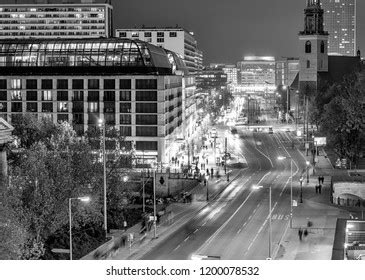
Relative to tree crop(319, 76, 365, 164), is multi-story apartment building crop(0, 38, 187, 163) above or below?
above

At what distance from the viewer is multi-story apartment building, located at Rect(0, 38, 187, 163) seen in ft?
371

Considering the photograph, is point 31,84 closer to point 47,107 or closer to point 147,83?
point 47,107

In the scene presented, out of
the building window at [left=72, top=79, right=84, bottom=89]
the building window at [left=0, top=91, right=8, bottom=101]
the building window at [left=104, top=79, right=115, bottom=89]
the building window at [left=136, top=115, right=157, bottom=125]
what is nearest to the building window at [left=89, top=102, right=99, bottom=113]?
the building window at [left=104, top=79, right=115, bottom=89]

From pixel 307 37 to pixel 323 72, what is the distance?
40.6 ft

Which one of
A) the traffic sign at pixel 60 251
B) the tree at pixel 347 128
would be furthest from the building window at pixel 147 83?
the traffic sign at pixel 60 251

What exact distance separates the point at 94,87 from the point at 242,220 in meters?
50.8

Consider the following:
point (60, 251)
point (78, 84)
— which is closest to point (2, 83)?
point (78, 84)

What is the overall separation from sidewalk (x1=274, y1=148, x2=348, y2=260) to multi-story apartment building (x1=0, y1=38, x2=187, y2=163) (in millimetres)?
27324

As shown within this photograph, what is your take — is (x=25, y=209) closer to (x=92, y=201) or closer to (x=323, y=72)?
(x=92, y=201)

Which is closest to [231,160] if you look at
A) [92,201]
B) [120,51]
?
[120,51]

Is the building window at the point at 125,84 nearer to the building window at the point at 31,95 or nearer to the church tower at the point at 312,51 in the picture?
the building window at the point at 31,95

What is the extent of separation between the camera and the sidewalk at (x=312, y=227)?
2259 inches

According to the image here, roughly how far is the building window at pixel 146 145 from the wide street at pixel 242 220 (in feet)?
47.0

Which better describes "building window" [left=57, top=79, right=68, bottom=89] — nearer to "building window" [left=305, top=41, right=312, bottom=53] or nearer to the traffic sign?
the traffic sign
